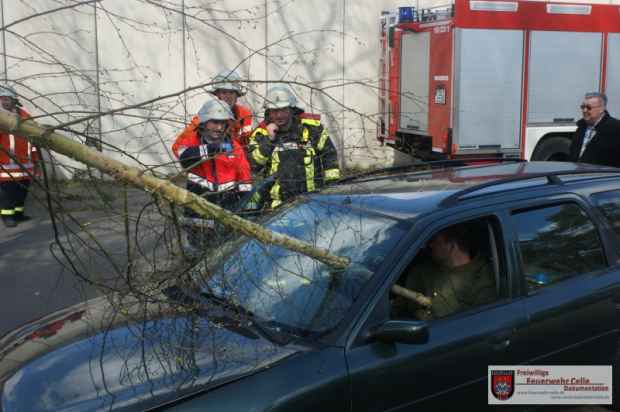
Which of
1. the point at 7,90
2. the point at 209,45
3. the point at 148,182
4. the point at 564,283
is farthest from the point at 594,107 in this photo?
the point at 209,45

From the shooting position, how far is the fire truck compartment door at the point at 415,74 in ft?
34.0

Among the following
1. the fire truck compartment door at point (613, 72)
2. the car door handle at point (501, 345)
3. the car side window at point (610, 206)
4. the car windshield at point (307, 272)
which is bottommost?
the car door handle at point (501, 345)

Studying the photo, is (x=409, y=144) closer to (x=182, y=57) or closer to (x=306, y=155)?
(x=182, y=57)

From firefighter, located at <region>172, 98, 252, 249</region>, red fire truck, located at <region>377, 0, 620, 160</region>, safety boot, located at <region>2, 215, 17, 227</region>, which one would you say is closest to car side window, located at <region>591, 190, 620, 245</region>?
firefighter, located at <region>172, 98, 252, 249</region>

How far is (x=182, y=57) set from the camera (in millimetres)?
11641

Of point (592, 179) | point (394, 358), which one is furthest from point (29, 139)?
point (592, 179)

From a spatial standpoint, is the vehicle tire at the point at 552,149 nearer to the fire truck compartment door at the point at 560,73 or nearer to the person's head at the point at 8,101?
the fire truck compartment door at the point at 560,73

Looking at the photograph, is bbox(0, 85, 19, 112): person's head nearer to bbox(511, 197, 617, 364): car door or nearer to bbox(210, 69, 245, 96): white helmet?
bbox(210, 69, 245, 96): white helmet

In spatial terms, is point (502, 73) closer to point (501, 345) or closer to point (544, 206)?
point (544, 206)

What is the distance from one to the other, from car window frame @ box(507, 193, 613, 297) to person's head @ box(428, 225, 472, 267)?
0.78 ft

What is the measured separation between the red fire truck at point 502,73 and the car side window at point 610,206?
5.83 metres

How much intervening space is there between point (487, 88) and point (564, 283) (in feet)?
23.2

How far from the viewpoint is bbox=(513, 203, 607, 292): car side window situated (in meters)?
3.34

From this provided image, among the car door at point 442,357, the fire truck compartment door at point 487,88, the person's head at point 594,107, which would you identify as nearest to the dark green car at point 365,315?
the car door at point 442,357
